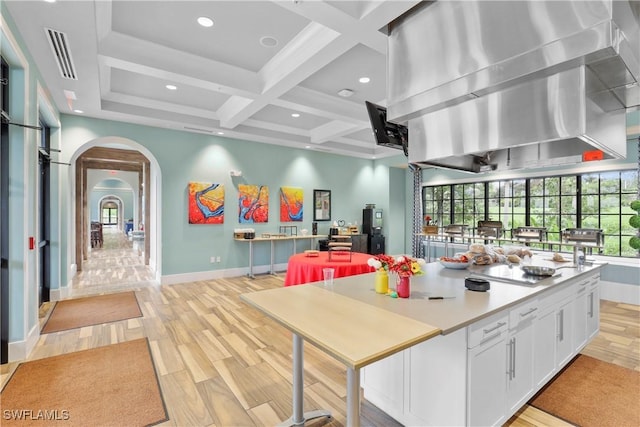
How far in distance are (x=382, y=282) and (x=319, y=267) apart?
191cm

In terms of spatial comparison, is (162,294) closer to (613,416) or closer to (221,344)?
(221,344)

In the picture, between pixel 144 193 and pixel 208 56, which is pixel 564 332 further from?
pixel 144 193

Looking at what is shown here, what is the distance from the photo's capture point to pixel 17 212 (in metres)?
2.82

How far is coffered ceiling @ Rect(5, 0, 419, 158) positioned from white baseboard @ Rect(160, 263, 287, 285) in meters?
2.83

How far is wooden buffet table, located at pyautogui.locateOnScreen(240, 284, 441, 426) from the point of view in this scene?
122cm

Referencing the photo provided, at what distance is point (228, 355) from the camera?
295cm

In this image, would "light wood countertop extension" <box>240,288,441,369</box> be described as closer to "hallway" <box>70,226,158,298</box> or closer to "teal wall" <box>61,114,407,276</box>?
"teal wall" <box>61,114,407,276</box>

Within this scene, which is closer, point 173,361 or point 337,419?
point 337,419

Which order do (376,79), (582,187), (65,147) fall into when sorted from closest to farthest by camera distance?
(376,79) < (65,147) < (582,187)

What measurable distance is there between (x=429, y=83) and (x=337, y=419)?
2241 mm

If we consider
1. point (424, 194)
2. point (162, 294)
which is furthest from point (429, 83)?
point (424, 194)

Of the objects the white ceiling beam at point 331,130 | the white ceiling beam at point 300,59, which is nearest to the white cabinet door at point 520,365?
the white ceiling beam at point 300,59

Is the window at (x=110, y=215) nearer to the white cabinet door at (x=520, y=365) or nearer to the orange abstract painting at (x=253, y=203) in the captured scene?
the orange abstract painting at (x=253, y=203)

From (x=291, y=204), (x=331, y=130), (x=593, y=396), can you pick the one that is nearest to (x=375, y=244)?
(x=291, y=204)
